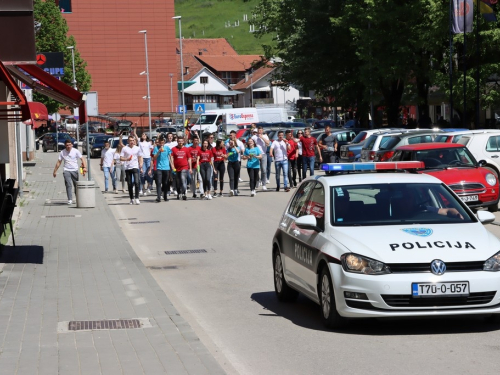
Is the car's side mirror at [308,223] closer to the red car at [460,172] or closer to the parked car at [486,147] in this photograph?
the red car at [460,172]

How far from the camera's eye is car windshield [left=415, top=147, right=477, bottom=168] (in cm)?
2000

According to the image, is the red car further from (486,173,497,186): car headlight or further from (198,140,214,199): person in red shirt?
(198,140,214,199): person in red shirt

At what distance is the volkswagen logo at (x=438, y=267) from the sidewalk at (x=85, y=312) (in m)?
2.05

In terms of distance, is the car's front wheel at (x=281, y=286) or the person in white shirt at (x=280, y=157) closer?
the car's front wheel at (x=281, y=286)

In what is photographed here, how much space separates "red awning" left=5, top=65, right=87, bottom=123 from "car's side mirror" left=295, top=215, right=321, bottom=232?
25.0ft

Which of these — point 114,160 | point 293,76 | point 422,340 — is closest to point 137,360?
point 422,340

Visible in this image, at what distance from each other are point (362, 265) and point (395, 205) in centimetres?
126

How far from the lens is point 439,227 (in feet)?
29.1

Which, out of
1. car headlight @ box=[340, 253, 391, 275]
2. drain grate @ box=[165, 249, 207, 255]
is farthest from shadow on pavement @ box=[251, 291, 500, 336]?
drain grate @ box=[165, 249, 207, 255]

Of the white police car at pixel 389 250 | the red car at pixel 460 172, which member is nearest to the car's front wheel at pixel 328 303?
the white police car at pixel 389 250

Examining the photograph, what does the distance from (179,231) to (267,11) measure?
58771 millimetres

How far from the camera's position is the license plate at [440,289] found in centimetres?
816

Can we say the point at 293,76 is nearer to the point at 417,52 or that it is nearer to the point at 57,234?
the point at 417,52

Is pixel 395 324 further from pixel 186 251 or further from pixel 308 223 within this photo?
pixel 186 251
